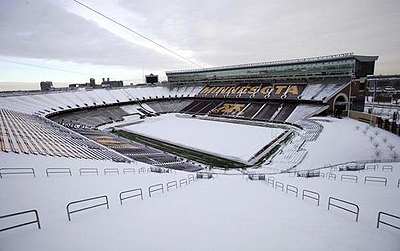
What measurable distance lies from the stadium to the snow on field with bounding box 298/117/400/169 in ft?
0.47

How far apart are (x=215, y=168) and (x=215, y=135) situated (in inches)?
423

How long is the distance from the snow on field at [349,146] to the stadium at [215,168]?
14cm

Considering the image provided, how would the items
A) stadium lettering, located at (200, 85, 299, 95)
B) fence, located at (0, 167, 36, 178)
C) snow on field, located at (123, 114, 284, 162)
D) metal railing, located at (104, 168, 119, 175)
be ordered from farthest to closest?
stadium lettering, located at (200, 85, 299, 95), snow on field, located at (123, 114, 284, 162), metal railing, located at (104, 168, 119, 175), fence, located at (0, 167, 36, 178)

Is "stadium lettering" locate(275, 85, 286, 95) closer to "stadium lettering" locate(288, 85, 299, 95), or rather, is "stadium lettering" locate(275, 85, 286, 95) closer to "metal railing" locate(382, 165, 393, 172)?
"stadium lettering" locate(288, 85, 299, 95)

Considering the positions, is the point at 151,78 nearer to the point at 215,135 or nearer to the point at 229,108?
the point at 229,108

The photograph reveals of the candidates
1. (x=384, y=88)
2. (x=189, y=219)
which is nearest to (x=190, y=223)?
(x=189, y=219)

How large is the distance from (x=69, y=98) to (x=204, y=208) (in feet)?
164

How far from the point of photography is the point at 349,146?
63.7 feet

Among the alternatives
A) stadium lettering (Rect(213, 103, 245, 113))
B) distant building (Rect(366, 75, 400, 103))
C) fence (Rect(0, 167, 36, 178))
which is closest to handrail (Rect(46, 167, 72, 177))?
fence (Rect(0, 167, 36, 178))

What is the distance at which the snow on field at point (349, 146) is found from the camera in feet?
57.7

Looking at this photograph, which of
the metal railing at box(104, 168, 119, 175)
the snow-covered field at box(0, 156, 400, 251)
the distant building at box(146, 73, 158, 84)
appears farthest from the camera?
the distant building at box(146, 73, 158, 84)

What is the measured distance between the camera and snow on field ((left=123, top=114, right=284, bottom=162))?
80.4 feet

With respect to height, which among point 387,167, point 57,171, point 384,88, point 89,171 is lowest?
point 387,167

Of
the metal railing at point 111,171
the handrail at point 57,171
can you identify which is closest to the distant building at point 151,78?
the metal railing at point 111,171
